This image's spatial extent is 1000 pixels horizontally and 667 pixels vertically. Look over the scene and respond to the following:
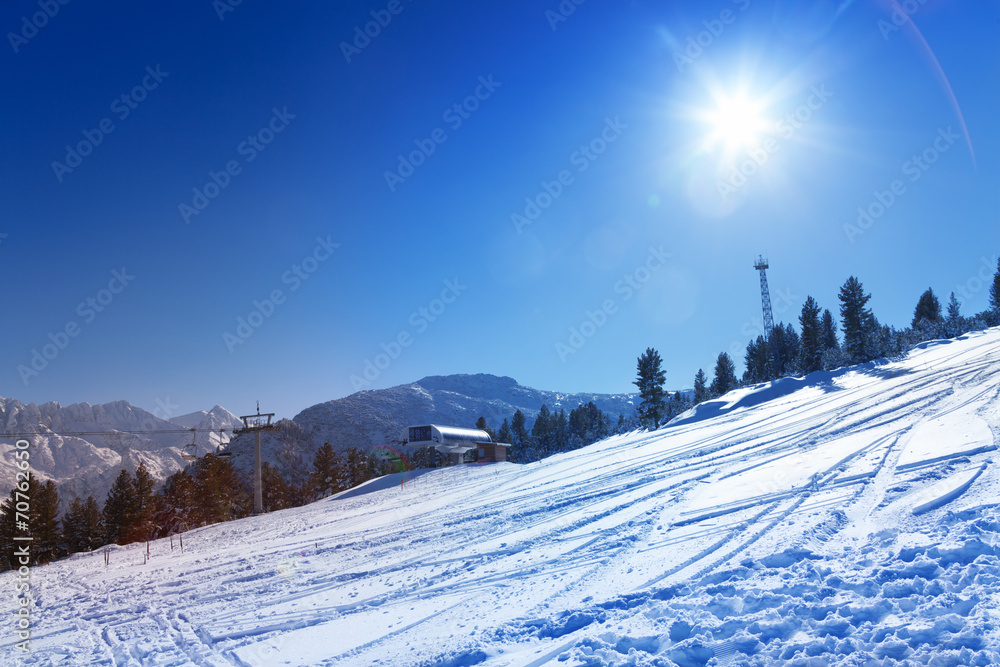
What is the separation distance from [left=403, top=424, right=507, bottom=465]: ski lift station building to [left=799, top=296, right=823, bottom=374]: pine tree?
125 feet

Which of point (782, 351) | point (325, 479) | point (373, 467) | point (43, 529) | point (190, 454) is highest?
point (782, 351)

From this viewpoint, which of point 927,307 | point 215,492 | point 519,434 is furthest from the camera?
point 519,434

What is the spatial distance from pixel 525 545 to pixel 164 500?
52941mm

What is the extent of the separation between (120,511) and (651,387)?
172 feet

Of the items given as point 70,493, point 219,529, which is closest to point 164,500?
point 219,529

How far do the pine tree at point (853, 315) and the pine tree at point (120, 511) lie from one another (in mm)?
72178

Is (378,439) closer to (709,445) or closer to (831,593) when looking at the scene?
(709,445)

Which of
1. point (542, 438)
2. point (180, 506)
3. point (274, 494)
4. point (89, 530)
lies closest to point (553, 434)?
point (542, 438)

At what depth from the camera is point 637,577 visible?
708cm

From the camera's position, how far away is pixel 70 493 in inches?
5940

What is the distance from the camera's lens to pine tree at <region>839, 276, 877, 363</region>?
166 feet

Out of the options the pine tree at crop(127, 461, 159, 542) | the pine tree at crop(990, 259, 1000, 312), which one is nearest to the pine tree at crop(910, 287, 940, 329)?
the pine tree at crop(990, 259, 1000, 312)

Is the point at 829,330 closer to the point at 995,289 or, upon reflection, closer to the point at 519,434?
the point at 995,289

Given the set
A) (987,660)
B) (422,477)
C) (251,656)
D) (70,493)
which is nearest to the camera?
(987,660)
